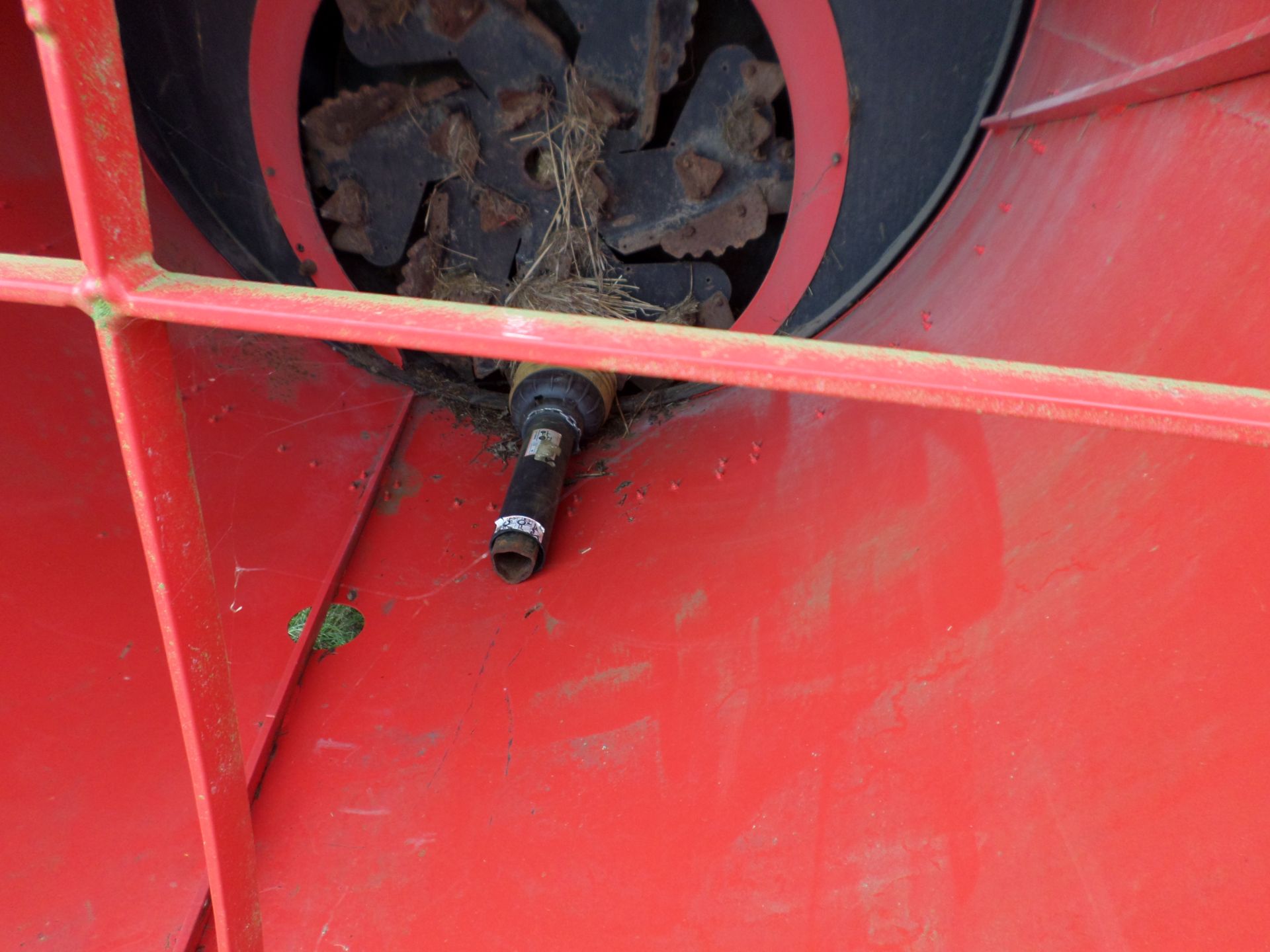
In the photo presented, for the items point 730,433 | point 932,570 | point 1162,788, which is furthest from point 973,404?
point 730,433

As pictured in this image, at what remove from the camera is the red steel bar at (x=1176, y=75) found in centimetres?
91

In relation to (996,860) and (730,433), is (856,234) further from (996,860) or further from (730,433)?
(996,860)

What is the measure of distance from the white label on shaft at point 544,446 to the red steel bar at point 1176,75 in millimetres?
1082

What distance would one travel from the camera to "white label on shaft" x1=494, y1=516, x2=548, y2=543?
1.49 metres

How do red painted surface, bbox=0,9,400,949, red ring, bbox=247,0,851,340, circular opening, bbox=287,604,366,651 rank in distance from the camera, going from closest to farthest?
1. red painted surface, bbox=0,9,400,949
2. circular opening, bbox=287,604,366,651
3. red ring, bbox=247,0,851,340

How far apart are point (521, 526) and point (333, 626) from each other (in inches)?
14.7

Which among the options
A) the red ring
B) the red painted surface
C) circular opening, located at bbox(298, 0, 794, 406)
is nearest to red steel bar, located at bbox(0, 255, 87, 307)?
the red painted surface

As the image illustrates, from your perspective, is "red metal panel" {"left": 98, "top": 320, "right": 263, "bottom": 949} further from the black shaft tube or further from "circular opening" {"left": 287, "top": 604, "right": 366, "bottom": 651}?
the black shaft tube

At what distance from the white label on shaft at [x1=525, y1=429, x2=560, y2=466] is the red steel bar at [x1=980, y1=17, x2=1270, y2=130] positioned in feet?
3.55

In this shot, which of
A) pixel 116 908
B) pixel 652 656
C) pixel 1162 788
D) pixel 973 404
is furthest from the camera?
pixel 652 656

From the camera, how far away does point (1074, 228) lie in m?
1.23

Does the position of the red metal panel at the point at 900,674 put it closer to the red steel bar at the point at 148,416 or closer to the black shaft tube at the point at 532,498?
the black shaft tube at the point at 532,498

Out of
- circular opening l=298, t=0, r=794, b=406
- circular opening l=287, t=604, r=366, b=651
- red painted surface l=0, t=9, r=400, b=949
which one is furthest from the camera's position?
circular opening l=298, t=0, r=794, b=406

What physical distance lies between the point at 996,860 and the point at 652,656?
0.58 meters
